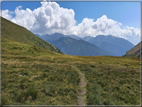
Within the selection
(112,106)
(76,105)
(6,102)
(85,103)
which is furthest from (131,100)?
(6,102)

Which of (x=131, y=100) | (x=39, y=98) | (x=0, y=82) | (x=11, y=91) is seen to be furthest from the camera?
(x=0, y=82)

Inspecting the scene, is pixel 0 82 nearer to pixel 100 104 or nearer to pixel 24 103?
pixel 24 103

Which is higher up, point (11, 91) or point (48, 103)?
point (11, 91)

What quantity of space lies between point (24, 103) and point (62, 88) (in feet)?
16.3

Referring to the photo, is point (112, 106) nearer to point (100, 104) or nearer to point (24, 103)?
point (100, 104)

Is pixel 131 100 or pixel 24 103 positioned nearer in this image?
pixel 24 103

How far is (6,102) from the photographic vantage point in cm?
926

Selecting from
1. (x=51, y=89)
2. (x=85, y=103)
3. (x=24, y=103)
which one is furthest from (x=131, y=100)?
(x=24, y=103)

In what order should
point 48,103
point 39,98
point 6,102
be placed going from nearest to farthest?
point 6,102 → point 48,103 → point 39,98

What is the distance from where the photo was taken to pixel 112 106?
35.5 feet

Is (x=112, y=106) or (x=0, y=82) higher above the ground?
(x=0, y=82)

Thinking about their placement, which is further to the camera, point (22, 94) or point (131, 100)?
point (131, 100)

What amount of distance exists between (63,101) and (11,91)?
5681 mm

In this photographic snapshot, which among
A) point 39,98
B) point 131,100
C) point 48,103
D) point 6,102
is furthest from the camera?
point 131,100
